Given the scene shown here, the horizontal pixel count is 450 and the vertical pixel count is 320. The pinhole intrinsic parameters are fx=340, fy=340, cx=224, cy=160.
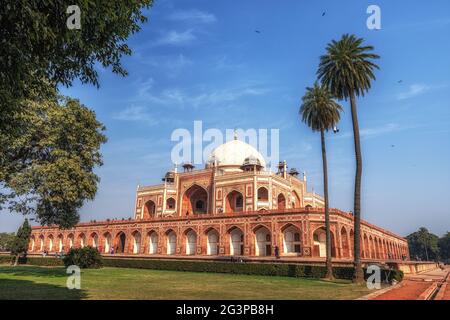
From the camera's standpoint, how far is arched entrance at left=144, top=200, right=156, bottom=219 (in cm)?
6362

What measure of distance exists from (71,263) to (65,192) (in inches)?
652

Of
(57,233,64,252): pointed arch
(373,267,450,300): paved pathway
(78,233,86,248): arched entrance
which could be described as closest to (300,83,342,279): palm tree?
(373,267,450,300): paved pathway

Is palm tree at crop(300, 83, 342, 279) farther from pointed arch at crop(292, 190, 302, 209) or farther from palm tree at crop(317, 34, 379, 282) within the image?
pointed arch at crop(292, 190, 302, 209)

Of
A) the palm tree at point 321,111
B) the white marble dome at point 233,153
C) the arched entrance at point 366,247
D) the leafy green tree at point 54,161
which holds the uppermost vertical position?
the white marble dome at point 233,153

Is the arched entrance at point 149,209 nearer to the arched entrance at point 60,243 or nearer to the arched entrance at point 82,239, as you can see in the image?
the arched entrance at point 82,239

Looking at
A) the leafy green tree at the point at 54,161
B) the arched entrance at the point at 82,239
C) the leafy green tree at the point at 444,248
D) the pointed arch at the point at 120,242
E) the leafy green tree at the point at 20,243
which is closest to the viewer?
the leafy green tree at the point at 54,161

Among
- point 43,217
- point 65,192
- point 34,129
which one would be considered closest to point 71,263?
point 43,217

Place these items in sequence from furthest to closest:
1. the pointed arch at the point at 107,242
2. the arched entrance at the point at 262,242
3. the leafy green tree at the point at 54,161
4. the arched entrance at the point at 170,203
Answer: the arched entrance at the point at 170,203
the pointed arch at the point at 107,242
the arched entrance at the point at 262,242
the leafy green tree at the point at 54,161

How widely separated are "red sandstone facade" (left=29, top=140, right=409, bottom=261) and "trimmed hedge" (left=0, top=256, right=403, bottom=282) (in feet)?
29.7

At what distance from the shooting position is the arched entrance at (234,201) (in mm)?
55319

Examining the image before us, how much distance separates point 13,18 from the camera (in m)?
7.76

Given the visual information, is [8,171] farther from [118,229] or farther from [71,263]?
[118,229]

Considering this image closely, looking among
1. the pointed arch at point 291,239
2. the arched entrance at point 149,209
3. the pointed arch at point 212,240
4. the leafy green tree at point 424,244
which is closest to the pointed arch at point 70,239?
the arched entrance at point 149,209

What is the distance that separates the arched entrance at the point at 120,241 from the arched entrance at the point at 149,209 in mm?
6259
